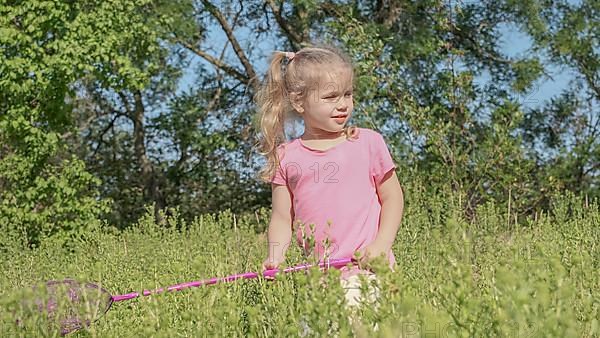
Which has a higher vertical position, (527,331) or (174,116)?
(174,116)

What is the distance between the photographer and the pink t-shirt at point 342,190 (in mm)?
3518

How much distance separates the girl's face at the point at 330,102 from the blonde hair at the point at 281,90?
5 cm

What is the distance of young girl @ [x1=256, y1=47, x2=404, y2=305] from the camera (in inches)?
138

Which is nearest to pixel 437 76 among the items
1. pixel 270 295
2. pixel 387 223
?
pixel 387 223

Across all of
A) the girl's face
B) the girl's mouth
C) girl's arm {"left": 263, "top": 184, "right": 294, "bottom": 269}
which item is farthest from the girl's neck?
girl's arm {"left": 263, "top": 184, "right": 294, "bottom": 269}

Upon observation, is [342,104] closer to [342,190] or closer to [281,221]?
[342,190]

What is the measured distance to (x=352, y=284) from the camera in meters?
3.40

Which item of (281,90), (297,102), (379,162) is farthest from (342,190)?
(281,90)

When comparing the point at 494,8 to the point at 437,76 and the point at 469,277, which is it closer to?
the point at 437,76

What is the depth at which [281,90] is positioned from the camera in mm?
3957

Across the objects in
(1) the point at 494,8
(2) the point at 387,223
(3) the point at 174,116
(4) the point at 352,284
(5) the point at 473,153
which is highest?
(1) the point at 494,8

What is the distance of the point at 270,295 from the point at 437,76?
822 cm

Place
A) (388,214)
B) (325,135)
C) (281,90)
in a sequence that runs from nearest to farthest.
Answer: (388,214)
(325,135)
(281,90)

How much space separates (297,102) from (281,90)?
0.21 m
